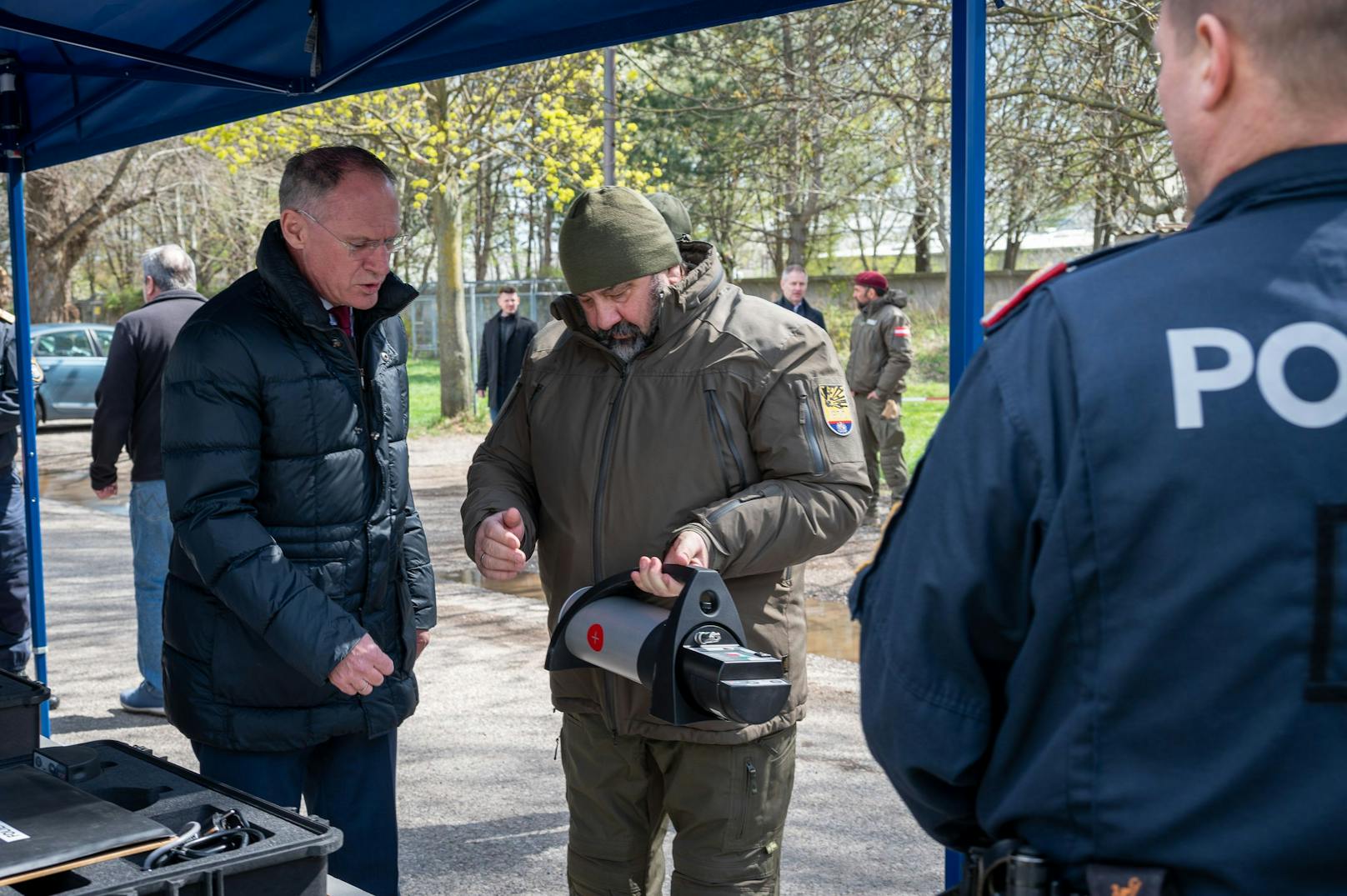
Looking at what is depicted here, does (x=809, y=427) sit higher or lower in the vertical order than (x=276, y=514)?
higher

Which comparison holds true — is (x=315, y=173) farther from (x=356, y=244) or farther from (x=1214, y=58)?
(x=1214, y=58)

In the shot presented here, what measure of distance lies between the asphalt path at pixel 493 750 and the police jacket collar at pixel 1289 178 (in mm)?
3091

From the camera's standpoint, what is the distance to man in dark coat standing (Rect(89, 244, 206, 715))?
5473 millimetres

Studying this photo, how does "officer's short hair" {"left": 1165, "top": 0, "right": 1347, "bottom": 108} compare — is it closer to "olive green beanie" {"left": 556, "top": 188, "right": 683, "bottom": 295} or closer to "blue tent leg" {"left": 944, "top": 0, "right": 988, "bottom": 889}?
"blue tent leg" {"left": 944, "top": 0, "right": 988, "bottom": 889}

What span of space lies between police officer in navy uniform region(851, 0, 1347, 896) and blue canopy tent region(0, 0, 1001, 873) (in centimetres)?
132

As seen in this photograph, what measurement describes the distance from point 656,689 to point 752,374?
30.5 inches

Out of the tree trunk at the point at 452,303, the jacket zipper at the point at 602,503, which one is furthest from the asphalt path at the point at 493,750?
the tree trunk at the point at 452,303

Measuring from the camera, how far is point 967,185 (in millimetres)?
2592

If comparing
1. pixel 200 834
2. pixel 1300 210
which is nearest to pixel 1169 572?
pixel 1300 210

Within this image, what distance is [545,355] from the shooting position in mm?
3006

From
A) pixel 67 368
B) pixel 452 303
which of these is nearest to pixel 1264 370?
pixel 452 303

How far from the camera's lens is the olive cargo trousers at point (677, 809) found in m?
2.72

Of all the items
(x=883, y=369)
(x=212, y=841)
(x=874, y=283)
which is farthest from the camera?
(x=874, y=283)

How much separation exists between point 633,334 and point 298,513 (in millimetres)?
798
